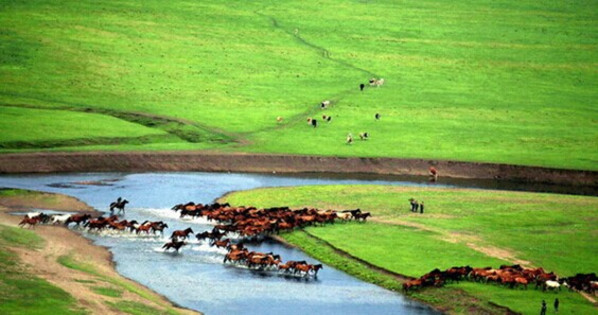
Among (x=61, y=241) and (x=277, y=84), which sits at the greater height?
(x=277, y=84)

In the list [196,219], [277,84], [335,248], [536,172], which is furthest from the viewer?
[277,84]

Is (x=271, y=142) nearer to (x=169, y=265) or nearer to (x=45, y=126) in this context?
(x=45, y=126)

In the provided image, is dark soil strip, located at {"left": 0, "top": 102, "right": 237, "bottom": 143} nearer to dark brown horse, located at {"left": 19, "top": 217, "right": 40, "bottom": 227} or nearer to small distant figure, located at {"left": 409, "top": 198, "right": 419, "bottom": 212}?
small distant figure, located at {"left": 409, "top": 198, "right": 419, "bottom": 212}

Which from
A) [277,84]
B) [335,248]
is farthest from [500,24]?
[335,248]

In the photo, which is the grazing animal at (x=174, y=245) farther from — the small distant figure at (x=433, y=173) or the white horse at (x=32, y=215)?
the small distant figure at (x=433, y=173)

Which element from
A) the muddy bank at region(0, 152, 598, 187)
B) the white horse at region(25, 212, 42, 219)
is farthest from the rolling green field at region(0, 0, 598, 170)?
the white horse at region(25, 212, 42, 219)

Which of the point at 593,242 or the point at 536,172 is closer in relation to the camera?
the point at 593,242

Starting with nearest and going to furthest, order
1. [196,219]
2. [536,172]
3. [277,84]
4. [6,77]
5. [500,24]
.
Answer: [196,219]
[536,172]
[6,77]
[277,84]
[500,24]
